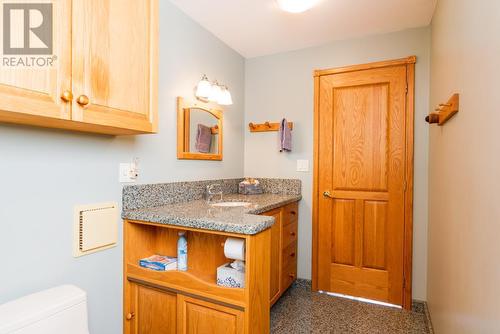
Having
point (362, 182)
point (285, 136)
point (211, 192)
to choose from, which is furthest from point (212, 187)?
point (362, 182)

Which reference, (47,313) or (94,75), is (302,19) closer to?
(94,75)

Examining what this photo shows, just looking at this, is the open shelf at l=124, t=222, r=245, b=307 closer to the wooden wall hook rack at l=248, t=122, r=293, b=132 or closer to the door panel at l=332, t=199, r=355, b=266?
the door panel at l=332, t=199, r=355, b=266

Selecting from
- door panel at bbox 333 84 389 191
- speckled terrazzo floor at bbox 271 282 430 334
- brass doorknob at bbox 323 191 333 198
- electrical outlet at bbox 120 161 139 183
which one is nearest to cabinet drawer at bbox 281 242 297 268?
speckled terrazzo floor at bbox 271 282 430 334

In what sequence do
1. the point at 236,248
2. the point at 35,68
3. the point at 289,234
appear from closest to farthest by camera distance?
the point at 35,68 < the point at 236,248 < the point at 289,234

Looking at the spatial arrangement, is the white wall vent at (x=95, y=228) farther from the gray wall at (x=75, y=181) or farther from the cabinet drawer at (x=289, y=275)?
the cabinet drawer at (x=289, y=275)

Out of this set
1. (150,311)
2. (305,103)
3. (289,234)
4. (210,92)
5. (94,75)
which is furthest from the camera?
(305,103)

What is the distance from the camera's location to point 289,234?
244 centimetres

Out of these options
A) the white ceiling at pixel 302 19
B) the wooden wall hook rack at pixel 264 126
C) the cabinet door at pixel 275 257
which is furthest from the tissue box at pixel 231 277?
the white ceiling at pixel 302 19

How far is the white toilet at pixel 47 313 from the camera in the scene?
954 millimetres

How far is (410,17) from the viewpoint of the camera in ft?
7.03

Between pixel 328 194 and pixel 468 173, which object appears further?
pixel 328 194

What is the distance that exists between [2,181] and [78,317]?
631mm

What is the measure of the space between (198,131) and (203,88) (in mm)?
347

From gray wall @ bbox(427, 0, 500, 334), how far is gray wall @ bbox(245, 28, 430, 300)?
45cm
